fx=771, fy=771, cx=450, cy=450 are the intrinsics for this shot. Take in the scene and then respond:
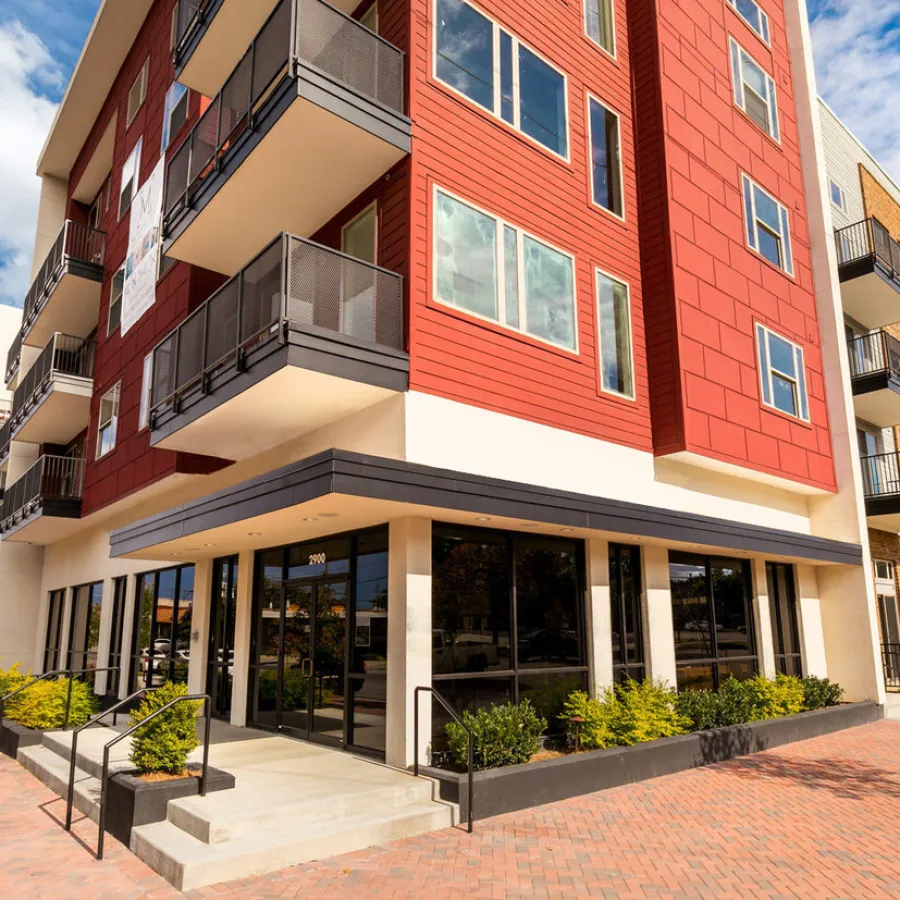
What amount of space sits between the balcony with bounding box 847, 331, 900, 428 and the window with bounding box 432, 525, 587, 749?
11192 mm

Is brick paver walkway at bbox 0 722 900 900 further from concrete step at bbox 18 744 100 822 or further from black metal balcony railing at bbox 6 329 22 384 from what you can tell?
black metal balcony railing at bbox 6 329 22 384

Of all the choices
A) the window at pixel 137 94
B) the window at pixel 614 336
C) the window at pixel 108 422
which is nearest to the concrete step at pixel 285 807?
the window at pixel 614 336

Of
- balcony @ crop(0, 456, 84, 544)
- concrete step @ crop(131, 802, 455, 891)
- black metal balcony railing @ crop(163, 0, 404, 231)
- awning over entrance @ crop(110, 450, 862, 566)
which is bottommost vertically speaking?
concrete step @ crop(131, 802, 455, 891)

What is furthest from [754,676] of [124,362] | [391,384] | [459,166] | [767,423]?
[124,362]

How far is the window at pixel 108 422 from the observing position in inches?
690

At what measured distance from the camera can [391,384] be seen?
953cm

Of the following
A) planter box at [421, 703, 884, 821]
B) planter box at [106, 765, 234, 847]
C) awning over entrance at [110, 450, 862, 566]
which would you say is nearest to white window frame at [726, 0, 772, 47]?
awning over entrance at [110, 450, 862, 566]

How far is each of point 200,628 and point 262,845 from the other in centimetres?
868

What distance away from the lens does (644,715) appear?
10.4 meters

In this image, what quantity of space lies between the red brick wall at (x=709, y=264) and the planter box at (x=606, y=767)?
181 inches

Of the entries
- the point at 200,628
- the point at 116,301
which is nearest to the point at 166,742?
the point at 200,628

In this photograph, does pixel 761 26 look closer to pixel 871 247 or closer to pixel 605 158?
pixel 871 247

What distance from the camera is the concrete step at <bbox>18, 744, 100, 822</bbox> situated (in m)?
8.27

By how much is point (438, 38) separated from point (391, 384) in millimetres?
5552
